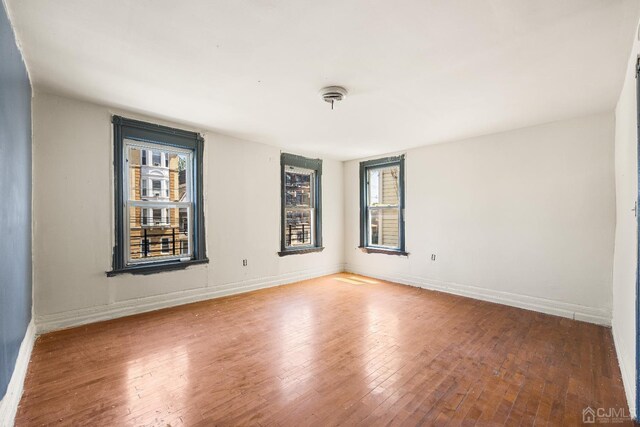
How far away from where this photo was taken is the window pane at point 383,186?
6117 mm

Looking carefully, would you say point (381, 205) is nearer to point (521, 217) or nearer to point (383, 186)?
point (383, 186)

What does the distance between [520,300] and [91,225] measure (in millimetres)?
5499

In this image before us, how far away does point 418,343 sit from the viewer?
9.55ft

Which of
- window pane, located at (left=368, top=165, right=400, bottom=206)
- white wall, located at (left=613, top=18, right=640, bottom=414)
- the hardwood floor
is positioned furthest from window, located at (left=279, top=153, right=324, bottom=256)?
white wall, located at (left=613, top=18, right=640, bottom=414)

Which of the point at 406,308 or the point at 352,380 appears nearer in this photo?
the point at 352,380

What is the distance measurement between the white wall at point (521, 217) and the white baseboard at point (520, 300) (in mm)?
12

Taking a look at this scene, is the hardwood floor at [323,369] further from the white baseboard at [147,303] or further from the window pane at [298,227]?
the window pane at [298,227]

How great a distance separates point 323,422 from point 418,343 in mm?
1462

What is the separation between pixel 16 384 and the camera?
196cm

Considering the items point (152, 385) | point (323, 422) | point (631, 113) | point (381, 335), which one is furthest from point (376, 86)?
point (152, 385)

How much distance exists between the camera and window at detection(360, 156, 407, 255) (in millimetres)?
5614

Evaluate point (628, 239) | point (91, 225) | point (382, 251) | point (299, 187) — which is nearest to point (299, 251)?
point (299, 187)

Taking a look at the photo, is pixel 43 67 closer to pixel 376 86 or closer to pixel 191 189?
pixel 191 189

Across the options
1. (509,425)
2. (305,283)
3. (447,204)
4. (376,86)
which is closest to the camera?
(509,425)
